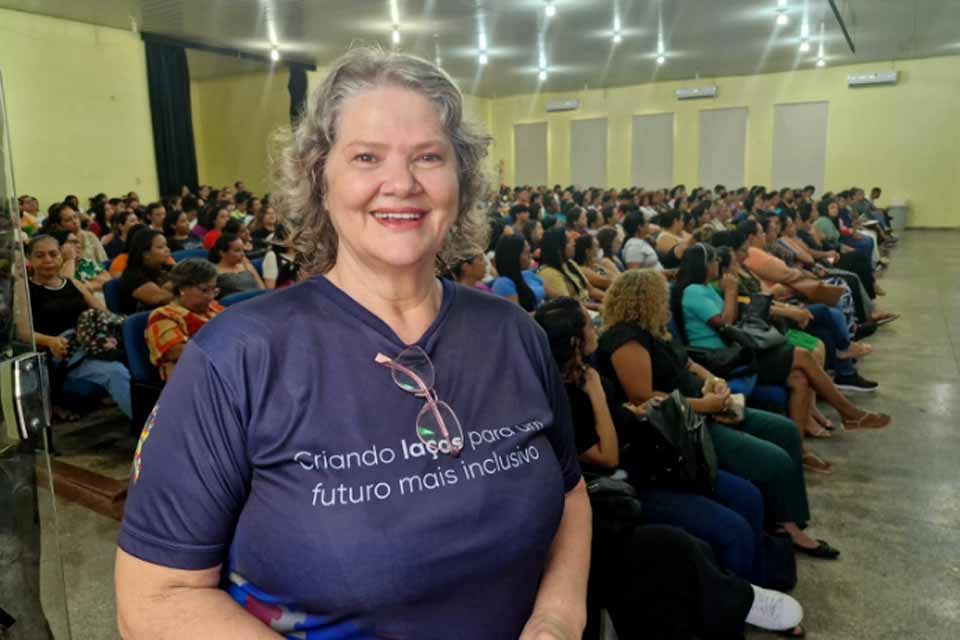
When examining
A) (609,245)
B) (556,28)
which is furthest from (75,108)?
(609,245)

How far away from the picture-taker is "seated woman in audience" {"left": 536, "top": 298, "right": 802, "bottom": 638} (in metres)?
1.84

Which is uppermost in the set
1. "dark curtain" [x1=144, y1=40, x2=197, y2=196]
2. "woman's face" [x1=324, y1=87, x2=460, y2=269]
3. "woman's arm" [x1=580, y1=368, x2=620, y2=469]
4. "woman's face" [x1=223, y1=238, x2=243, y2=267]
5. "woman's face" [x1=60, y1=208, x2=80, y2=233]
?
"dark curtain" [x1=144, y1=40, x2=197, y2=196]

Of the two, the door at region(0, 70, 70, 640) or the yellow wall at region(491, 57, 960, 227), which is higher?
the yellow wall at region(491, 57, 960, 227)

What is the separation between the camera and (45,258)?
3979mm

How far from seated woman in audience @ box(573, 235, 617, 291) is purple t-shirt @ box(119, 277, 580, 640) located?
5.02 metres

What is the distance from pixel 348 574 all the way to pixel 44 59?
11194mm

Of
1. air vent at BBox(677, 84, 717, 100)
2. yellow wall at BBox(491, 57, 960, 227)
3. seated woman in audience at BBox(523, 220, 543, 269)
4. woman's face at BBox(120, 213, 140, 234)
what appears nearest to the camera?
seated woman in audience at BBox(523, 220, 543, 269)

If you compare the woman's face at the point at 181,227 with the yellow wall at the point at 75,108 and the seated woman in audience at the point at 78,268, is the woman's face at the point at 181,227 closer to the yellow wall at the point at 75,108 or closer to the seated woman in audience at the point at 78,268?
the seated woman in audience at the point at 78,268

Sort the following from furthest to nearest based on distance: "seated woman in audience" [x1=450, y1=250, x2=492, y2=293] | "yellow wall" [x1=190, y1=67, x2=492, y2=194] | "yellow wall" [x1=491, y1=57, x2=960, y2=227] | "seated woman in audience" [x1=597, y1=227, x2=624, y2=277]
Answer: "yellow wall" [x1=491, y1=57, x2=960, y2=227] < "yellow wall" [x1=190, y1=67, x2=492, y2=194] < "seated woman in audience" [x1=597, y1=227, x2=624, y2=277] < "seated woman in audience" [x1=450, y1=250, x2=492, y2=293]

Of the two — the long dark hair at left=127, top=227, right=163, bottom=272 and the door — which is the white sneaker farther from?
the long dark hair at left=127, top=227, right=163, bottom=272

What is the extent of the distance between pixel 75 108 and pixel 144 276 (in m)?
7.23

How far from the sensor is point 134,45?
1086 cm

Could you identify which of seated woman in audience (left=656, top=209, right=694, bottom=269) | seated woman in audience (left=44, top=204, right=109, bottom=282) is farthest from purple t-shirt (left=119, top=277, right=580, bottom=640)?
seated woman in audience (left=656, top=209, right=694, bottom=269)

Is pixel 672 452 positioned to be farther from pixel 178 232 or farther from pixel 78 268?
pixel 178 232
